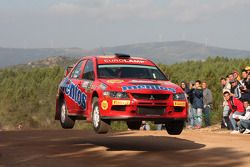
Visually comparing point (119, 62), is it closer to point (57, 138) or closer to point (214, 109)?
point (57, 138)

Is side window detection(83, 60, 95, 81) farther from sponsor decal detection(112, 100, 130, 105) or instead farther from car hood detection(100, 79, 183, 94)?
sponsor decal detection(112, 100, 130, 105)

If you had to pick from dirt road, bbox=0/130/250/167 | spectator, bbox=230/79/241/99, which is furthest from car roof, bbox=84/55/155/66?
spectator, bbox=230/79/241/99

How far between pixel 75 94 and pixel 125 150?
252cm

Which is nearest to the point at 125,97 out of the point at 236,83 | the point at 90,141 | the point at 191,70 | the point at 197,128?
the point at 90,141

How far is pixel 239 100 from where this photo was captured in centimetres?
1944

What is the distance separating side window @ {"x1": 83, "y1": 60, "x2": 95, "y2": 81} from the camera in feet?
41.7

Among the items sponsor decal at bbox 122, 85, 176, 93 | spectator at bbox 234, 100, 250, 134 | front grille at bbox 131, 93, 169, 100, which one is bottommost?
spectator at bbox 234, 100, 250, 134

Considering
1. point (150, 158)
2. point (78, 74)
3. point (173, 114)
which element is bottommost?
point (150, 158)

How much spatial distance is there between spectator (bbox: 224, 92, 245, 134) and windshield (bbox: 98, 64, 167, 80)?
7.00 metres

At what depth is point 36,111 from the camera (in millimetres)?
66000

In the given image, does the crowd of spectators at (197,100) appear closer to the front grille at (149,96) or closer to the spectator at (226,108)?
the spectator at (226,108)

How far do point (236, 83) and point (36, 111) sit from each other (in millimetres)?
48384

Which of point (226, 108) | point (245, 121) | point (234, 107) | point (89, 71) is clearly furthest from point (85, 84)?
point (226, 108)

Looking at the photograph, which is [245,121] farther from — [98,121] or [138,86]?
[98,121]
